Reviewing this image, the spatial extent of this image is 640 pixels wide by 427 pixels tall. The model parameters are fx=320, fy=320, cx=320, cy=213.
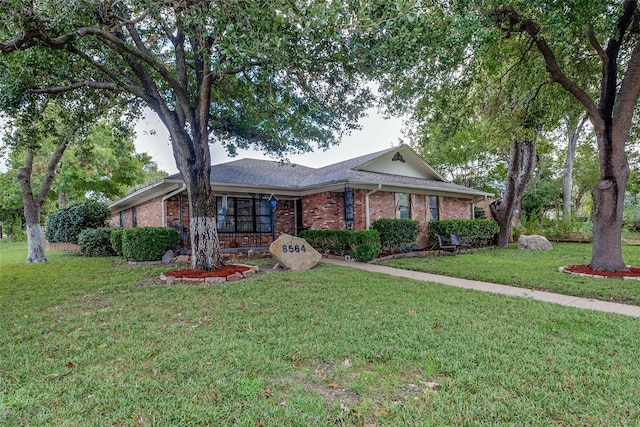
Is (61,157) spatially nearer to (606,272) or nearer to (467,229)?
(467,229)

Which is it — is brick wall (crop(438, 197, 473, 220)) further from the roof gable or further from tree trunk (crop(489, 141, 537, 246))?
the roof gable

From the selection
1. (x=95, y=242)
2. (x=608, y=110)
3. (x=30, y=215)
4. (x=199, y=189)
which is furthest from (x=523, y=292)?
(x=30, y=215)

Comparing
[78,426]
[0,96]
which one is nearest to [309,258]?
[78,426]

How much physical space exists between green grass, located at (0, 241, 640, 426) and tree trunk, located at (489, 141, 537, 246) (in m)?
10.7

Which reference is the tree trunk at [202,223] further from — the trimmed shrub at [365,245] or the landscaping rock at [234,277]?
the trimmed shrub at [365,245]

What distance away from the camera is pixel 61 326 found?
4270 millimetres

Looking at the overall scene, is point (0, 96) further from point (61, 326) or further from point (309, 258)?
point (309, 258)

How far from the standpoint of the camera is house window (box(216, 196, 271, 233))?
40.6ft

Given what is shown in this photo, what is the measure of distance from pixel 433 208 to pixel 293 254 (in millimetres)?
8142

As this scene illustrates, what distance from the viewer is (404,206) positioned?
13.2 meters

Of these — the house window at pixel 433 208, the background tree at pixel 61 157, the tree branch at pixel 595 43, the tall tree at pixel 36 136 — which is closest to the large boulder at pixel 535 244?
the house window at pixel 433 208

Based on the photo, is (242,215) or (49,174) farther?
(242,215)

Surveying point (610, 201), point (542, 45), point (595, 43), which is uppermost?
point (542, 45)

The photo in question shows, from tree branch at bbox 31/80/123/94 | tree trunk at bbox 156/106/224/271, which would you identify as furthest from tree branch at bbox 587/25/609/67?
tree branch at bbox 31/80/123/94
